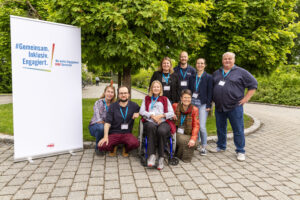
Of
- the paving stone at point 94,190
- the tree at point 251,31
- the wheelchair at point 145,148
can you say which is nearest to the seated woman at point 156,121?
the wheelchair at point 145,148

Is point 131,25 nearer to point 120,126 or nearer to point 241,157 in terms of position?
point 120,126

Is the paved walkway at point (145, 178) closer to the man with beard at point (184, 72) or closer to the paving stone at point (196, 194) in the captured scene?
the paving stone at point (196, 194)

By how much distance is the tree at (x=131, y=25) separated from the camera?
151 inches

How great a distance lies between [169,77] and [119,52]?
1.18m

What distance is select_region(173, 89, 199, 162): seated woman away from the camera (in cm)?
412

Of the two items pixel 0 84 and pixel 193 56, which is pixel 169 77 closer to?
pixel 193 56

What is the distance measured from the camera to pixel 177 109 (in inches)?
169

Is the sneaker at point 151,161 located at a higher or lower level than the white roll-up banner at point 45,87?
lower

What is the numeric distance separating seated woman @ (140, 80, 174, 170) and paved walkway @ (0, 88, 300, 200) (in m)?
0.33

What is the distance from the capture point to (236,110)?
13.9 feet

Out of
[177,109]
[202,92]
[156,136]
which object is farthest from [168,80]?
[156,136]

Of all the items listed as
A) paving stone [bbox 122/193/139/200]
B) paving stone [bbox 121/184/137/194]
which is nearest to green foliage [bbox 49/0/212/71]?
paving stone [bbox 121/184/137/194]

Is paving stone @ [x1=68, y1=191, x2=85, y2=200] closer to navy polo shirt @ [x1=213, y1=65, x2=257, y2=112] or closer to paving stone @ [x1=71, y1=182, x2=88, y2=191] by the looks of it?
paving stone @ [x1=71, y1=182, x2=88, y2=191]

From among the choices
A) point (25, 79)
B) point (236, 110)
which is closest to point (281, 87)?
point (236, 110)
